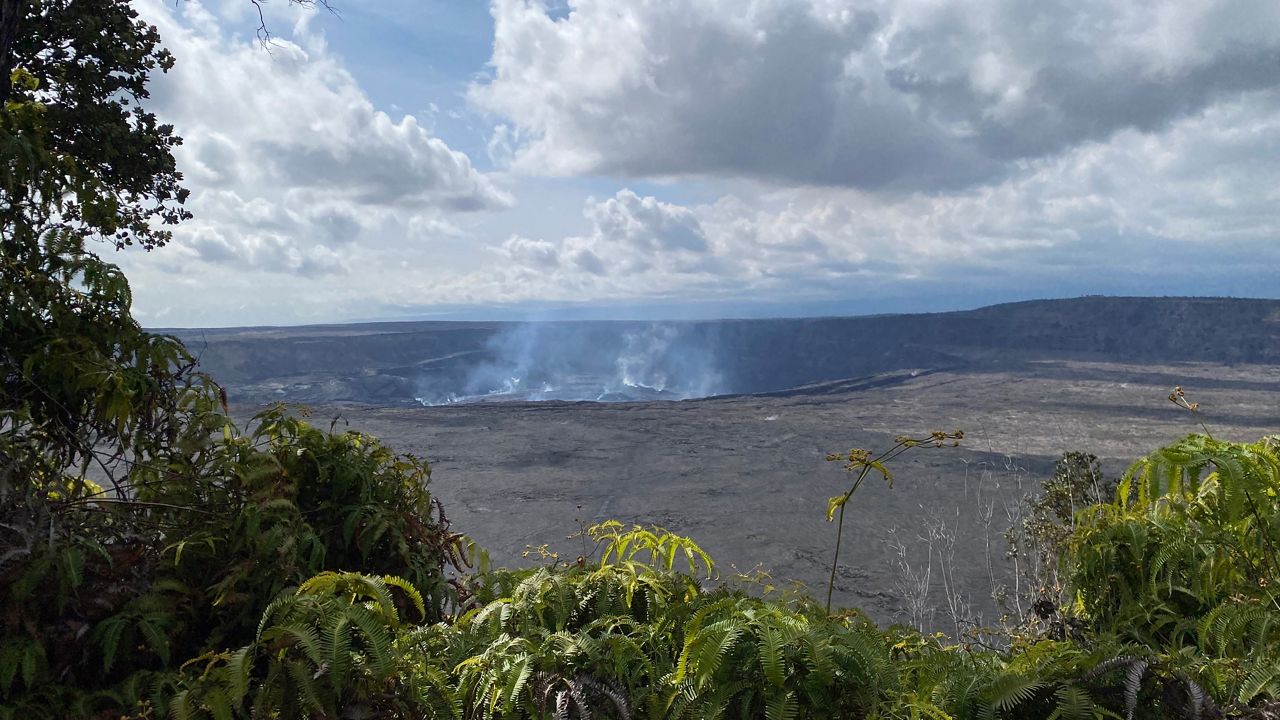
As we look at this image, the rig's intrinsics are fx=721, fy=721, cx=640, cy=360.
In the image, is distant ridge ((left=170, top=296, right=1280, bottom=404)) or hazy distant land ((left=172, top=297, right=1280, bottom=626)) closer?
hazy distant land ((left=172, top=297, right=1280, bottom=626))

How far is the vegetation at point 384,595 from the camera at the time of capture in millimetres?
1177

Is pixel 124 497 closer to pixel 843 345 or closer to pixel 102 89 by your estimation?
pixel 102 89

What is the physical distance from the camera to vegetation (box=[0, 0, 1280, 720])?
1.18m

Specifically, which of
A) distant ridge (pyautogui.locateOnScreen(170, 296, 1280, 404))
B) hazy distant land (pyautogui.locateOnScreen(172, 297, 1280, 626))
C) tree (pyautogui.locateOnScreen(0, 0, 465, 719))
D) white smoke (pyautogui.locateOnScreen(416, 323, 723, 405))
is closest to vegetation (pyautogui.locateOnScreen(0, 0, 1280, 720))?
tree (pyautogui.locateOnScreen(0, 0, 465, 719))

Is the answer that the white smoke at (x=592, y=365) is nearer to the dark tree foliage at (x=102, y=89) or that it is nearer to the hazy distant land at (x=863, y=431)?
the hazy distant land at (x=863, y=431)

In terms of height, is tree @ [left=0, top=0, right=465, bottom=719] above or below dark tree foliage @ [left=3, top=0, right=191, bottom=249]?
below

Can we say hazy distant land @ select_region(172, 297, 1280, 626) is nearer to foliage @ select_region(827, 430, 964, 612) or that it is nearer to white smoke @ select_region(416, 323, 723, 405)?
foliage @ select_region(827, 430, 964, 612)

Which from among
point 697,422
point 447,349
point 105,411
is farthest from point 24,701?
point 447,349

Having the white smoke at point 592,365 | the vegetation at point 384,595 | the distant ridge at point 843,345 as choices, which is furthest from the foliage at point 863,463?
the white smoke at point 592,365

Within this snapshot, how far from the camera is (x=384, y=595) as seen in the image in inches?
50.8

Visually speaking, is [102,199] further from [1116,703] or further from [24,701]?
[1116,703]

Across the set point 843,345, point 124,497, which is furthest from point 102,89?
point 843,345

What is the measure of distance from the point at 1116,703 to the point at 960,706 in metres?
0.24

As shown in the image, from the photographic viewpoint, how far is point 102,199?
237 centimetres
